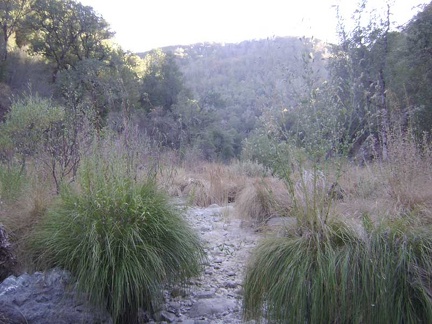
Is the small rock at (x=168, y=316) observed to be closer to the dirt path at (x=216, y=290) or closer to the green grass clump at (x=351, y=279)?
the dirt path at (x=216, y=290)

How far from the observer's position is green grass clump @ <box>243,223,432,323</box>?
8.16 ft

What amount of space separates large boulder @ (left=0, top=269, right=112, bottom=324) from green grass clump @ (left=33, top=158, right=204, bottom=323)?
0.10 meters

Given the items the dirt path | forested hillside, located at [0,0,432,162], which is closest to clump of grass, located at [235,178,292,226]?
the dirt path

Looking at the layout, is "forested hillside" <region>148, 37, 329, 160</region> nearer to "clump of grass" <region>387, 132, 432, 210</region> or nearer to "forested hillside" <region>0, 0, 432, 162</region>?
"forested hillside" <region>0, 0, 432, 162</region>

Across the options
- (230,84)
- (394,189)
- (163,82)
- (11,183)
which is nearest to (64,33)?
(163,82)

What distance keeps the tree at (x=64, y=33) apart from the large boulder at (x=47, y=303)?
721 inches

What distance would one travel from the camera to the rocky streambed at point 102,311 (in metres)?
3.11

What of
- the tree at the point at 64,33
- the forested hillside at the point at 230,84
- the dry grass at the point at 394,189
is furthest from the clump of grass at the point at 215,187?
the tree at the point at 64,33

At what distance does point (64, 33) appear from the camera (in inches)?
802

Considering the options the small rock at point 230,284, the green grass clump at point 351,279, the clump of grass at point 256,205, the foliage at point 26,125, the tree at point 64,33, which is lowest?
the small rock at point 230,284

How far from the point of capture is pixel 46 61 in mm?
21109

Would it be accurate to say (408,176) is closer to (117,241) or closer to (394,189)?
(394,189)

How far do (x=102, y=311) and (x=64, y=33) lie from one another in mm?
19854

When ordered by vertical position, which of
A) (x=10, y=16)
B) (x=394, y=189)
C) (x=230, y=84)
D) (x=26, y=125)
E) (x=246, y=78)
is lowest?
(x=394, y=189)
